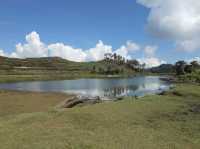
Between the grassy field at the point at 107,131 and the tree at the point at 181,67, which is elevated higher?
the tree at the point at 181,67

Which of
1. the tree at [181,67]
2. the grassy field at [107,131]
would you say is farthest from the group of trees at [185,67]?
the grassy field at [107,131]

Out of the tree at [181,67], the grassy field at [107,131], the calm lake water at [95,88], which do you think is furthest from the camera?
the tree at [181,67]

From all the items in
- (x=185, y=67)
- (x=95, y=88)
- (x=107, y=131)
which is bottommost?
(x=95, y=88)

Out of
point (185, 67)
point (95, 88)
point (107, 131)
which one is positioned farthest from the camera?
point (185, 67)

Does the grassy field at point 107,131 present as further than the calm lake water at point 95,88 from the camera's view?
No

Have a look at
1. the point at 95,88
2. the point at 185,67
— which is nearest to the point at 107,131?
the point at 95,88

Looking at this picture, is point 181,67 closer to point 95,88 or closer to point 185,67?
point 185,67

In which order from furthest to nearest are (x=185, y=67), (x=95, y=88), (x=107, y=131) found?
1. (x=185, y=67)
2. (x=95, y=88)
3. (x=107, y=131)

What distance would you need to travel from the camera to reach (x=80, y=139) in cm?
1617

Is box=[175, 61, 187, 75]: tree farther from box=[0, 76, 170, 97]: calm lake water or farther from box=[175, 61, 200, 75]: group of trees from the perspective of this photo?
box=[0, 76, 170, 97]: calm lake water

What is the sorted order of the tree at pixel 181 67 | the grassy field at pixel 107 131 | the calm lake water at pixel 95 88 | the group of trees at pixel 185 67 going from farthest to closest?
the tree at pixel 181 67 < the group of trees at pixel 185 67 < the calm lake water at pixel 95 88 < the grassy field at pixel 107 131

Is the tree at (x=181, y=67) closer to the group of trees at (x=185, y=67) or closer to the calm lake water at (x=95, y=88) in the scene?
the group of trees at (x=185, y=67)

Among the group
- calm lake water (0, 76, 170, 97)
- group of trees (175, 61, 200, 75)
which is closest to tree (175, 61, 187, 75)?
group of trees (175, 61, 200, 75)

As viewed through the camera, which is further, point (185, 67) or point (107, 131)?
point (185, 67)
